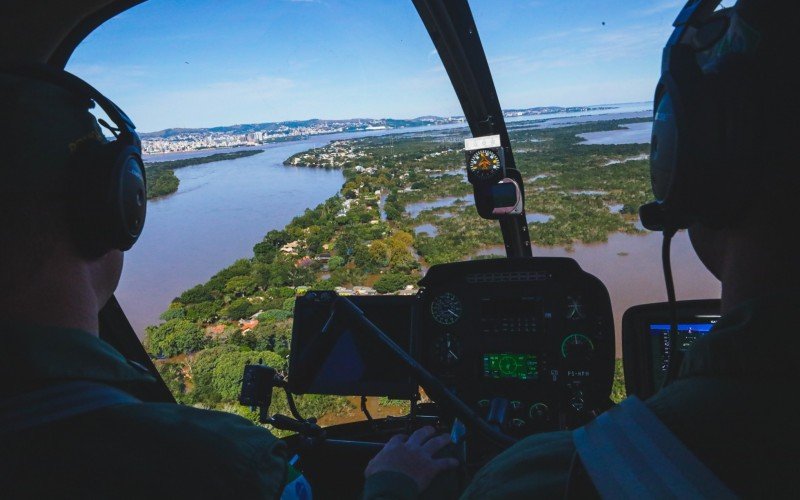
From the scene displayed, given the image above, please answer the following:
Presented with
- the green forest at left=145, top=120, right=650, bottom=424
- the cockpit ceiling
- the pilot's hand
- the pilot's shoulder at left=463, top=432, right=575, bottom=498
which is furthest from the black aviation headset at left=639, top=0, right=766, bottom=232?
the cockpit ceiling

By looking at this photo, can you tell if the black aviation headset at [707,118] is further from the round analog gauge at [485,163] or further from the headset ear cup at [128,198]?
the round analog gauge at [485,163]

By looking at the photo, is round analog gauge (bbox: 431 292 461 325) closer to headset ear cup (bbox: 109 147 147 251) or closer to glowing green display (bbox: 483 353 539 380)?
glowing green display (bbox: 483 353 539 380)

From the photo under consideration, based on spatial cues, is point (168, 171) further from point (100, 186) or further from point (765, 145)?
point (765, 145)

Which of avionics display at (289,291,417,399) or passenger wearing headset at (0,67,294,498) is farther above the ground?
passenger wearing headset at (0,67,294,498)

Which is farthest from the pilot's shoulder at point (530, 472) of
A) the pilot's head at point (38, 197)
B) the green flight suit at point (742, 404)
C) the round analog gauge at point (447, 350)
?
the round analog gauge at point (447, 350)

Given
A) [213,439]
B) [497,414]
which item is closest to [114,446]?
[213,439]
